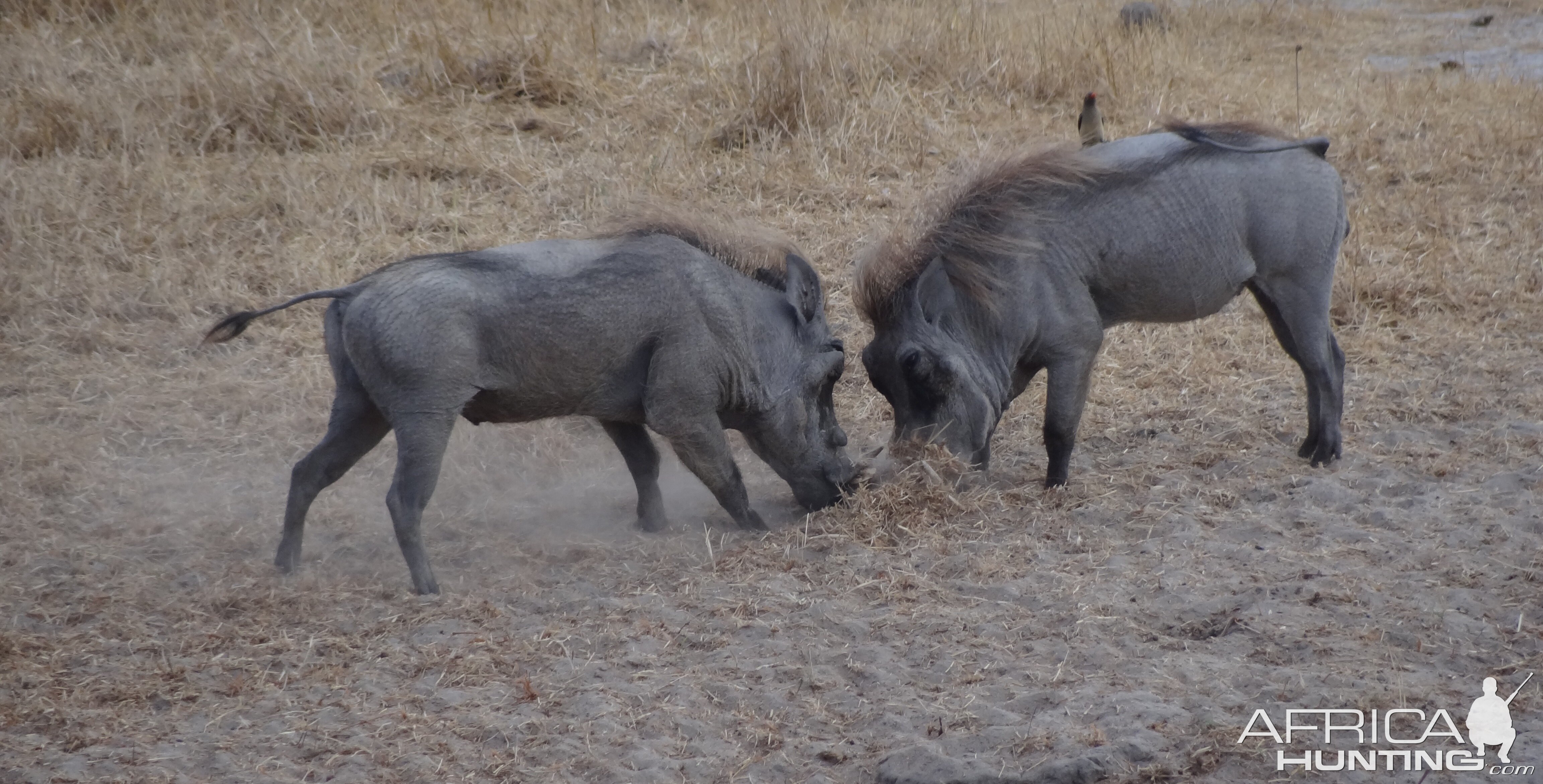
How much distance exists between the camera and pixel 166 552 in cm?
441

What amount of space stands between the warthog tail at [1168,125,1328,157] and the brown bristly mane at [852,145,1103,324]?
1.11ft

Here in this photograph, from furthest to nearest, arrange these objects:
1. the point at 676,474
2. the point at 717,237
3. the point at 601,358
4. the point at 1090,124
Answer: the point at 1090,124
the point at 676,474
the point at 717,237
the point at 601,358

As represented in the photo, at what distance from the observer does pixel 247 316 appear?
4.12 meters

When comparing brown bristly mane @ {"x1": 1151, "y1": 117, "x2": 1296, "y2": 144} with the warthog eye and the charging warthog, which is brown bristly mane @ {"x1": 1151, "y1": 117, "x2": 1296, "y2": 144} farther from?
the charging warthog

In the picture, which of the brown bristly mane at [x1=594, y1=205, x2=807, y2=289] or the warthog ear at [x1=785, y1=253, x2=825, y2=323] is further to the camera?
the warthog ear at [x1=785, y1=253, x2=825, y2=323]

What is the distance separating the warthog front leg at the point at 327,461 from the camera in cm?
418

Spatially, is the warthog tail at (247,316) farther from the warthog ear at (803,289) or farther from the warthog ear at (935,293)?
the warthog ear at (935,293)

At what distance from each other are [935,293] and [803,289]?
0.45 meters

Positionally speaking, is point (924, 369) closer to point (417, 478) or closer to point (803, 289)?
point (803, 289)

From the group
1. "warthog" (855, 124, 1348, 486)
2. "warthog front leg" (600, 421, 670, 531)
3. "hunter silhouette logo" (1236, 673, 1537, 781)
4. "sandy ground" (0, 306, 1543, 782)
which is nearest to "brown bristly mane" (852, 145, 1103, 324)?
"warthog" (855, 124, 1348, 486)

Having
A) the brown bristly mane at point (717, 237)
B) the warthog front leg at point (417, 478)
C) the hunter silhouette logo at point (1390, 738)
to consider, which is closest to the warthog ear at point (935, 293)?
the brown bristly mane at point (717, 237)

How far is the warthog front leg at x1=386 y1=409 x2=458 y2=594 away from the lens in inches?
155

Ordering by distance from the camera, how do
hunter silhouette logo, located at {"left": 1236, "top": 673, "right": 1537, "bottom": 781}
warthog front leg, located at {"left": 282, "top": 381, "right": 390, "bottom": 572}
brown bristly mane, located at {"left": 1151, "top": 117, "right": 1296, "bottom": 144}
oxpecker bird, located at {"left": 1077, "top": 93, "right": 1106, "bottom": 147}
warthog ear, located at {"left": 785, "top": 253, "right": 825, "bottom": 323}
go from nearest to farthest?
hunter silhouette logo, located at {"left": 1236, "top": 673, "right": 1537, "bottom": 781} → warthog front leg, located at {"left": 282, "top": 381, "right": 390, "bottom": 572} → warthog ear, located at {"left": 785, "top": 253, "right": 825, "bottom": 323} → brown bristly mane, located at {"left": 1151, "top": 117, "right": 1296, "bottom": 144} → oxpecker bird, located at {"left": 1077, "top": 93, "right": 1106, "bottom": 147}

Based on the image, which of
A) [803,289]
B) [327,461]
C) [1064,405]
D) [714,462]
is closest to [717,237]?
[803,289]
